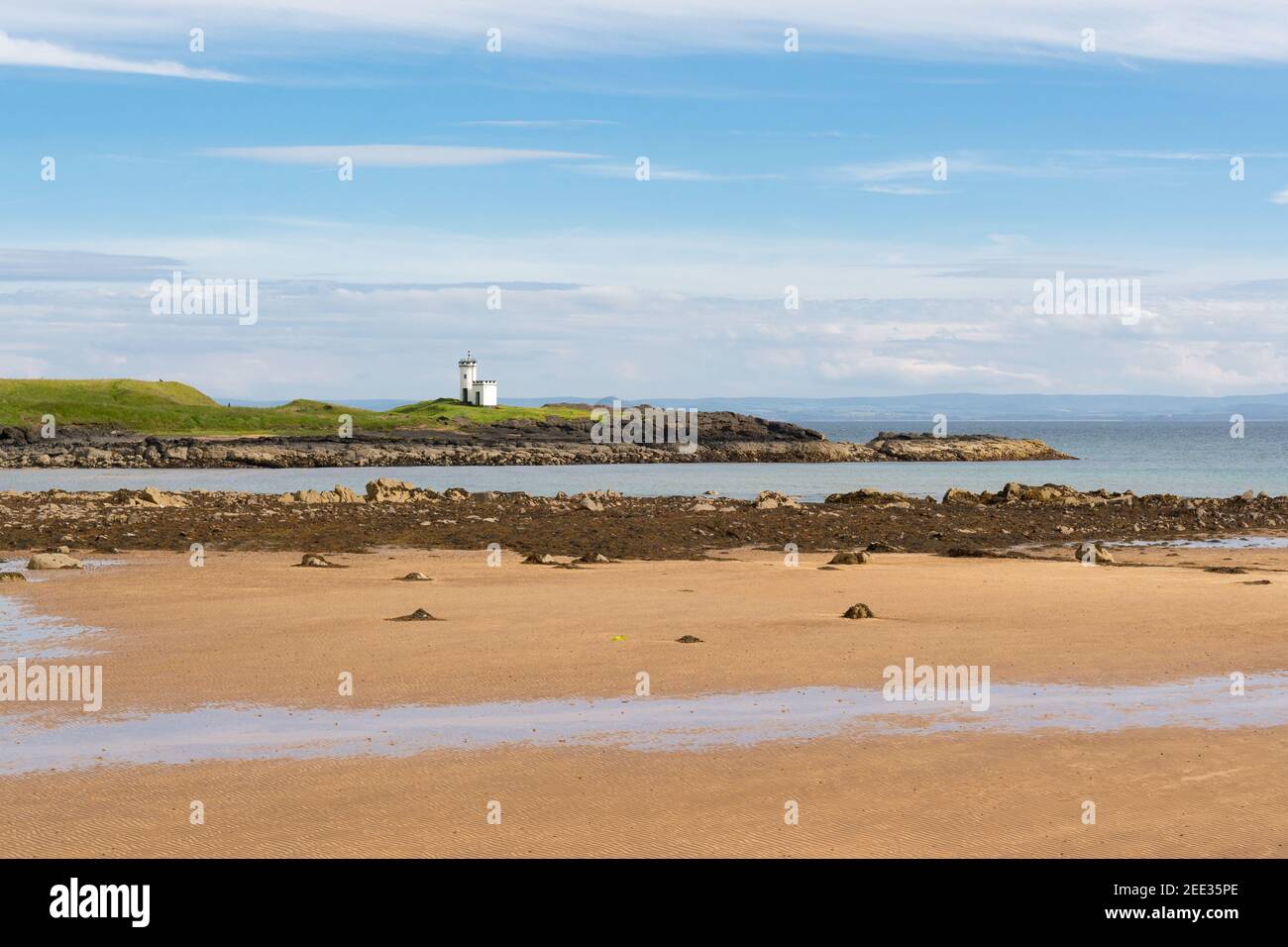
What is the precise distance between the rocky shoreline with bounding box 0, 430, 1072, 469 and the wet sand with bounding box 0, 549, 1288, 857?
76163mm

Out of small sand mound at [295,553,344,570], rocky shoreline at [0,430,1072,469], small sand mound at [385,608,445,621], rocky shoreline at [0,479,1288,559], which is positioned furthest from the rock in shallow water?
rocky shoreline at [0,430,1072,469]

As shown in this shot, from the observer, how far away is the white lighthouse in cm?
15375

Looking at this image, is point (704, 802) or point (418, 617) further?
A: point (418, 617)

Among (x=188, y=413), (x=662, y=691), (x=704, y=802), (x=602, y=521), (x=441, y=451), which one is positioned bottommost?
(x=704, y=802)

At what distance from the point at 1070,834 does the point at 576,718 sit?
4828 millimetres

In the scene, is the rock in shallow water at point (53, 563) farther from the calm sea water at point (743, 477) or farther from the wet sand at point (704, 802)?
the calm sea water at point (743, 477)

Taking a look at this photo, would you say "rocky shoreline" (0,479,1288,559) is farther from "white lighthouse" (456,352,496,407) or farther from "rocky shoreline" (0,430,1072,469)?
"white lighthouse" (456,352,496,407)

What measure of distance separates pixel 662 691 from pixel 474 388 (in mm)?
142639

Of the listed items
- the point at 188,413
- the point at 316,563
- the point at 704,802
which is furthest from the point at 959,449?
the point at 704,802

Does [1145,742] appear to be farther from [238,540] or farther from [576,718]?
[238,540]

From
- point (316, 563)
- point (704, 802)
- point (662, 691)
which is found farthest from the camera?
point (316, 563)

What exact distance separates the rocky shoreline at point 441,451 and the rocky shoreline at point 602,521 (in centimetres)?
5406

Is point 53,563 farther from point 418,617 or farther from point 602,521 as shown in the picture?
point 602,521

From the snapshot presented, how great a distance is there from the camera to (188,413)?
140 metres
